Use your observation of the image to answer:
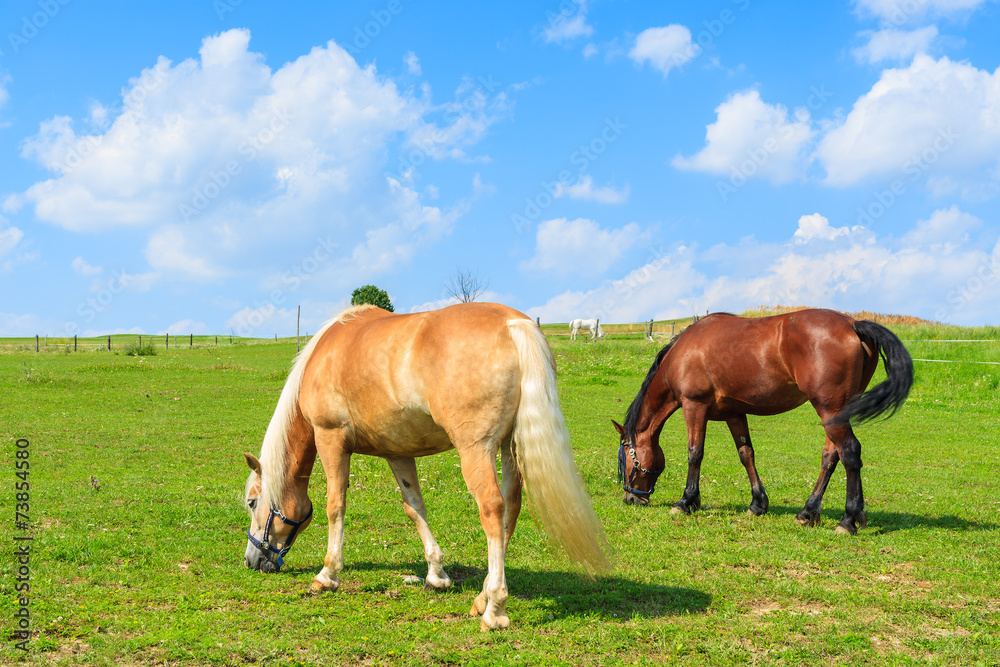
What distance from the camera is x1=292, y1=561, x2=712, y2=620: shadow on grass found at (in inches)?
213

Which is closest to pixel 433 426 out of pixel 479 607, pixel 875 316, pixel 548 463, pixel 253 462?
pixel 548 463

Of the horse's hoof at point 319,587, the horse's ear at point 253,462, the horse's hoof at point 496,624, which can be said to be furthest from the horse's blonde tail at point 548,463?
the horse's ear at point 253,462

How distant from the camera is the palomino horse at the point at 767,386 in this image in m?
7.85

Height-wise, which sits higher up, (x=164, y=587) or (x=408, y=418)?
(x=408, y=418)

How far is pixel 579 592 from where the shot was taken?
19.1 feet

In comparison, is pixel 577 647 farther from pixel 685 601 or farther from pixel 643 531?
pixel 643 531

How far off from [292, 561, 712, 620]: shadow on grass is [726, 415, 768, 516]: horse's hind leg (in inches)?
132

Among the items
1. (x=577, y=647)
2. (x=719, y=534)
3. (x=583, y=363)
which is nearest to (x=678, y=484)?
(x=719, y=534)

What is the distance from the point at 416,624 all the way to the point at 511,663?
99cm

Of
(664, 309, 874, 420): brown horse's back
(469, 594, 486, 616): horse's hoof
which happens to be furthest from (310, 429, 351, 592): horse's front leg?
(664, 309, 874, 420): brown horse's back

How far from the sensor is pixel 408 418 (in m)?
5.30

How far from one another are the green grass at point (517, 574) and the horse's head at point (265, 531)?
160 mm

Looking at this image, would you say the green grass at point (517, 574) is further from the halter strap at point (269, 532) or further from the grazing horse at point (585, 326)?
the grazing horse at point (585, 326)

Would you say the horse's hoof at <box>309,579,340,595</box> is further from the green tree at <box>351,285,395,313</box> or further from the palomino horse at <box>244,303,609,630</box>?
the green tree at <box>351,285,395,313</box>
